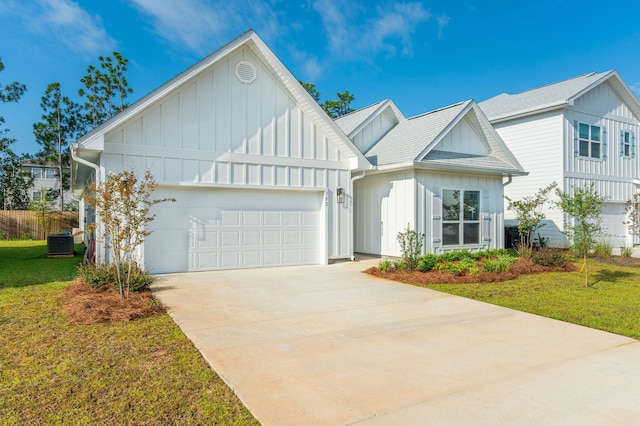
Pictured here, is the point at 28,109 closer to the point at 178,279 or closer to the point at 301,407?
the point at 178,279

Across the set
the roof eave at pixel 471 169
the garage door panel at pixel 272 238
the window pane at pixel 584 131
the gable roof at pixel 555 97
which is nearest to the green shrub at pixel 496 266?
the roof eave at pixel 471 169

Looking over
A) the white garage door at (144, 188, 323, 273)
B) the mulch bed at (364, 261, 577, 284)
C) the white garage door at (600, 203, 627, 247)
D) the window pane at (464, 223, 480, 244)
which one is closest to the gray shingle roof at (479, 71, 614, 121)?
the white garage door at (600, 203, 627, 247)

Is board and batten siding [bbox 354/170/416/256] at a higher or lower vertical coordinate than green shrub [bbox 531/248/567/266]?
higher

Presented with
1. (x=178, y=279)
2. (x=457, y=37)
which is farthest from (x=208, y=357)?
(x=457, y=37)

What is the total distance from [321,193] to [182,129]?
4.15 metres

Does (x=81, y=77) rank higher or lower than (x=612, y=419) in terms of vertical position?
higher

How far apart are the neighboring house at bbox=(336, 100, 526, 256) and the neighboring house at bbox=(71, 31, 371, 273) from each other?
1431 mm

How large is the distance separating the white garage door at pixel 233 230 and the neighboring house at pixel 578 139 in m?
10.6

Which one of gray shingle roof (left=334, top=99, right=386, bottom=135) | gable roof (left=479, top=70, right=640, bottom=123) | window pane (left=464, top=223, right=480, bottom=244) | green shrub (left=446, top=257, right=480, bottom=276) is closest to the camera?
green shrub (left=446, top=257, right=480, bottom=276)

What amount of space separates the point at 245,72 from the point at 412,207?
19.7ft

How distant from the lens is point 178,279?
8.80 meters

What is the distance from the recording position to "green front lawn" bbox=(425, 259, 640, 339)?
19.0ft

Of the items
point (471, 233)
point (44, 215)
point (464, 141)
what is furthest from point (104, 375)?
point (44, 215)

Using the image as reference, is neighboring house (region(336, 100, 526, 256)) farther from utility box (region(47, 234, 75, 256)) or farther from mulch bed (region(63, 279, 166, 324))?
utility box (region(47, 234, 75, 256))
